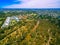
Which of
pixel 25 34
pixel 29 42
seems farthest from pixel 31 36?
pixel 29 42

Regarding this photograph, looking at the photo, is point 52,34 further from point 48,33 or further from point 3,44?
point 3,44

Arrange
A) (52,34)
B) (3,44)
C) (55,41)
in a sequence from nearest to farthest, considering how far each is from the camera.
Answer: (3,44) < (55,41) < (52,34)

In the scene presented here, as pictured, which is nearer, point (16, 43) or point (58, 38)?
point (16, 43)

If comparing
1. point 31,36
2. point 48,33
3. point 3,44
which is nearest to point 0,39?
point 3,44

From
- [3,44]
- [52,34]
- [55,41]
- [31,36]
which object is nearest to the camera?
[3,44]

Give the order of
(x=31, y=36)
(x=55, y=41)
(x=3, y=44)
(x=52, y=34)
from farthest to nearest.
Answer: (x=52, y=34), (x=31, y=36), (x=55, y=41), (x=3, y=44)

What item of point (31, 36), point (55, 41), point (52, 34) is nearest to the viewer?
point (55, 41)

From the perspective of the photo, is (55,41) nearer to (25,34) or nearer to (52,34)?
(52,34)

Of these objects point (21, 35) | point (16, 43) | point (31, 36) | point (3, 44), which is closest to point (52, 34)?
point (31, 36)

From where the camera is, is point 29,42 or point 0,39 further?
point 0,39
